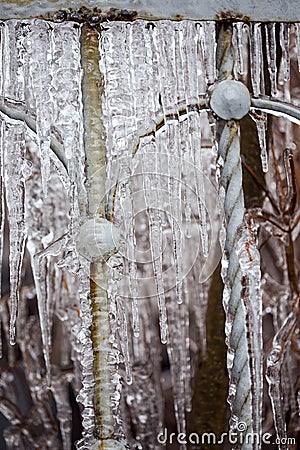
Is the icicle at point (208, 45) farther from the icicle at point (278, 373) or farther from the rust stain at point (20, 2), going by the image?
the icicle at point (278, 373)

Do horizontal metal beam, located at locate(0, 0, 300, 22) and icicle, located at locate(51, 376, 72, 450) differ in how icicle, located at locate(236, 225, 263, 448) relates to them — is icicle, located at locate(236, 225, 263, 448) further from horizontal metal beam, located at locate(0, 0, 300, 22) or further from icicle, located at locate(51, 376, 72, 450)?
icicle, located at locate(51, 376, 72, 450)

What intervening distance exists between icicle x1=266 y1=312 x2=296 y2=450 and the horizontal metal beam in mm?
1050

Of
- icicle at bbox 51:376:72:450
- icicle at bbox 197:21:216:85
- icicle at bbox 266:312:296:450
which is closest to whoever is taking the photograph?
icicle at bbox 197:21:216:85

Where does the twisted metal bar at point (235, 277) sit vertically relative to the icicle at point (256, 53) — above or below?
below

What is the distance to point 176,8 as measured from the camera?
3.03 feet

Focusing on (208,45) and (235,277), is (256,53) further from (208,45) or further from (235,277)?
(235,277)

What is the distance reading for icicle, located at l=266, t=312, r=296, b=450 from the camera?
185 cm

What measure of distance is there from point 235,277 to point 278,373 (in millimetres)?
1065

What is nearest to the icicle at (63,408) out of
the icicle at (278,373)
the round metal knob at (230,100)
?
the icicle at (278,373)

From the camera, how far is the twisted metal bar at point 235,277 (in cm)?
96

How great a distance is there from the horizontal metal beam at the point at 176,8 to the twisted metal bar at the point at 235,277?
44 mm

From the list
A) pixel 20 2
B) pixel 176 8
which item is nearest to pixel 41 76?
pixel 20 2

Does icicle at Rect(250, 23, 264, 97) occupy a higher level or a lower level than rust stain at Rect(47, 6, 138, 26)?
higher

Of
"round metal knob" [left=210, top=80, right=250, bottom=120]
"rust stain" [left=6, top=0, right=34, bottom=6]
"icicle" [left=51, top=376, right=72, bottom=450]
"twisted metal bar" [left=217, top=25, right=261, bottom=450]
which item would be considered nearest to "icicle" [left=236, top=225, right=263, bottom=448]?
"twisted metal bar" [left=217, top=25, right=261, bottom=450]
